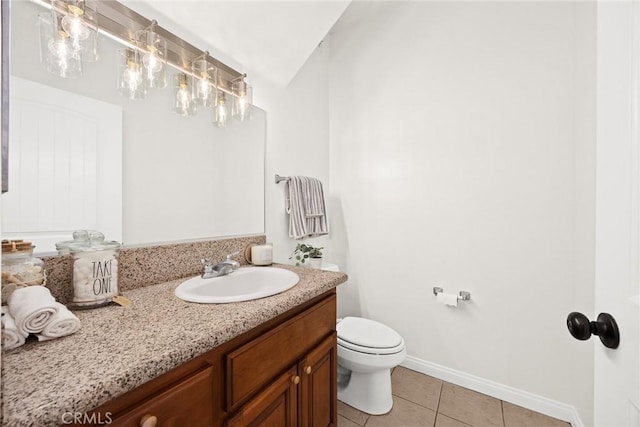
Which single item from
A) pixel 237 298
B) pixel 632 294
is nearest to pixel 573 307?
pixel 632 294

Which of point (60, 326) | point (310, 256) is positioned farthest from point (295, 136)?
point (60, 326)

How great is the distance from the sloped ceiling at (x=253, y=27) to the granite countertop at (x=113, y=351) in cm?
126

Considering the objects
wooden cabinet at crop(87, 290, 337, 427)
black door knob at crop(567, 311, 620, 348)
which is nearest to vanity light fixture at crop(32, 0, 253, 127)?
wooden cabinet at crop(87, 290, 337, 427)

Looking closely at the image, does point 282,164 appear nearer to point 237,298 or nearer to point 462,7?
point 237,298

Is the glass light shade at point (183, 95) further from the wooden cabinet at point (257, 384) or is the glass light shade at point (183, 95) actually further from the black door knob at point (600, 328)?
the black door knob at point (600, 328)

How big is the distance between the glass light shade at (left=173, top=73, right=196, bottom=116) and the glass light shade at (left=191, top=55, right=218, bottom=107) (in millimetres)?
34

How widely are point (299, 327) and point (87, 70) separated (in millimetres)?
1241

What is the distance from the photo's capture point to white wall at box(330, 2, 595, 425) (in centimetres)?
150

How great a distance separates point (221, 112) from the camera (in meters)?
1.46

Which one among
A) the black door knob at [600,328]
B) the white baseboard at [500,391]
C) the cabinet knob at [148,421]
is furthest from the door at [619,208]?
the white baseboard at [500,391]

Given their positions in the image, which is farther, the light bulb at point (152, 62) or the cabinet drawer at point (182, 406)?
the light bulb at point (152, 62)

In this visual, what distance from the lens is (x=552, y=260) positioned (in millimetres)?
1550

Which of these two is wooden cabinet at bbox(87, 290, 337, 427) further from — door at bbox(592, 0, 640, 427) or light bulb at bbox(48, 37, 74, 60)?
light bulb at bbox(48, 37, 74, 60)

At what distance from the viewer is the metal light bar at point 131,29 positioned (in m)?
1.03
